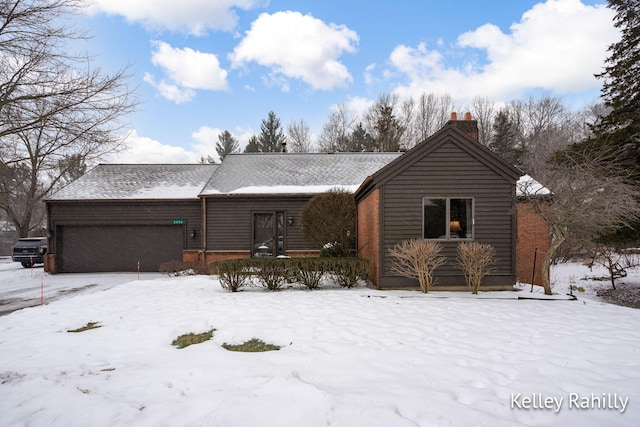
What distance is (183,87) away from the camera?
17.6m

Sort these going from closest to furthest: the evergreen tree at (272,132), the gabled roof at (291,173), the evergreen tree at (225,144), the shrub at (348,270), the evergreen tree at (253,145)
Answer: the shrub at (348,270) → the gabled roof at (291,173) → the evergreen tree at (272,132) → the evergreen tree at (253,145) → the evergreen tree at (225,144)

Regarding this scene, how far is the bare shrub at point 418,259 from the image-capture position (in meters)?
8.18

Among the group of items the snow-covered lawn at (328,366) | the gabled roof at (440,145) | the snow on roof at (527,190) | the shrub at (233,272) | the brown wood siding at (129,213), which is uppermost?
the gabled roof at (440,145)

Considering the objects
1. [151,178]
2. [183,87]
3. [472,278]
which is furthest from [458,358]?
[183,87]

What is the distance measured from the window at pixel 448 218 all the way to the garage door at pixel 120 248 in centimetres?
1143

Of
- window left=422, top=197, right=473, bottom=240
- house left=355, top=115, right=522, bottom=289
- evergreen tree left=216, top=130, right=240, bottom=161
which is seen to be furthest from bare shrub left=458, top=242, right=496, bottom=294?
evergreen tree left=216, top=130, right=240, bottom=161

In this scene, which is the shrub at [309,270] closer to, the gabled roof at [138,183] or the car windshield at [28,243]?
the gabled roof at [138,183]

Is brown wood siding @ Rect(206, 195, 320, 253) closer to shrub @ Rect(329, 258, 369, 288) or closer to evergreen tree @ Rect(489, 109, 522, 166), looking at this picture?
shrub @ Rect(329, 258, 369, 288)

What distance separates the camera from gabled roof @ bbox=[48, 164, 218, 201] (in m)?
15.0

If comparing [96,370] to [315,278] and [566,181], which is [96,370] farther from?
[566,181]

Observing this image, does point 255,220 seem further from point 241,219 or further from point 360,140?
point 360,140

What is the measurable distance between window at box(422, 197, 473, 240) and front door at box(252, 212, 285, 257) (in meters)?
7.22

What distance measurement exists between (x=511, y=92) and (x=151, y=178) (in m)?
34.5

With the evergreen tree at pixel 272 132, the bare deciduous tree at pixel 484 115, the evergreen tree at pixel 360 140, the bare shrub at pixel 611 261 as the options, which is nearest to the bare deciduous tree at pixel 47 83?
the bare shrub at pixel 611 261
